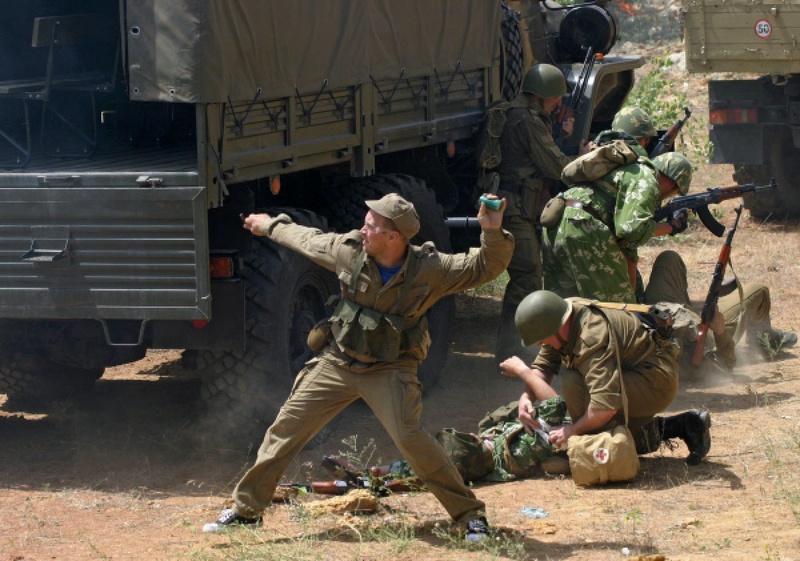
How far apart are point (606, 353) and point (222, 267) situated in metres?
1.79

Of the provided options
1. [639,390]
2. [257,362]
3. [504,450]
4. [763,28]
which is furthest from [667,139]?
[257,362]

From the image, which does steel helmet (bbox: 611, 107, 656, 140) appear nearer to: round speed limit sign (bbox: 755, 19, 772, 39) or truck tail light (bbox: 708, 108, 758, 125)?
round speed limit sign (bbox: 755, 19, 772, 39)

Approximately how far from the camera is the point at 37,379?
297 inches

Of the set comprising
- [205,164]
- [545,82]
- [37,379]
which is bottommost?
[37,379]

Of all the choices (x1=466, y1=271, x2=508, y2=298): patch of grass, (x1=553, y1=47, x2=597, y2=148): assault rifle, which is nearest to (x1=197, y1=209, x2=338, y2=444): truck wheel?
(x1=553, y1=47, x2=597, y2=148): assault rifle

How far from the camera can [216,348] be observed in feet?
20.4

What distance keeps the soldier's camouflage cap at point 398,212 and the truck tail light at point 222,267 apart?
123 centimetres

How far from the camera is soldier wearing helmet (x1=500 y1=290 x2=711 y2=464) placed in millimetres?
5855

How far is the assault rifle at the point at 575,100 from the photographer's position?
9.30 m

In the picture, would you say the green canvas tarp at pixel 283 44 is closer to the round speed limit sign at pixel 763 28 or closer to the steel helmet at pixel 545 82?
the steel helmet at pixel 545 82

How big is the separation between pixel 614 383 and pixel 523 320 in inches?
19.6

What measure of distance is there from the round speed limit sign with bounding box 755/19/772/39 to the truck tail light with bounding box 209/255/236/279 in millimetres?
7032

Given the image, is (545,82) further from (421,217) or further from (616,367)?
(616,367)

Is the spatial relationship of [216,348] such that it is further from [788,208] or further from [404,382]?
[788,208]
